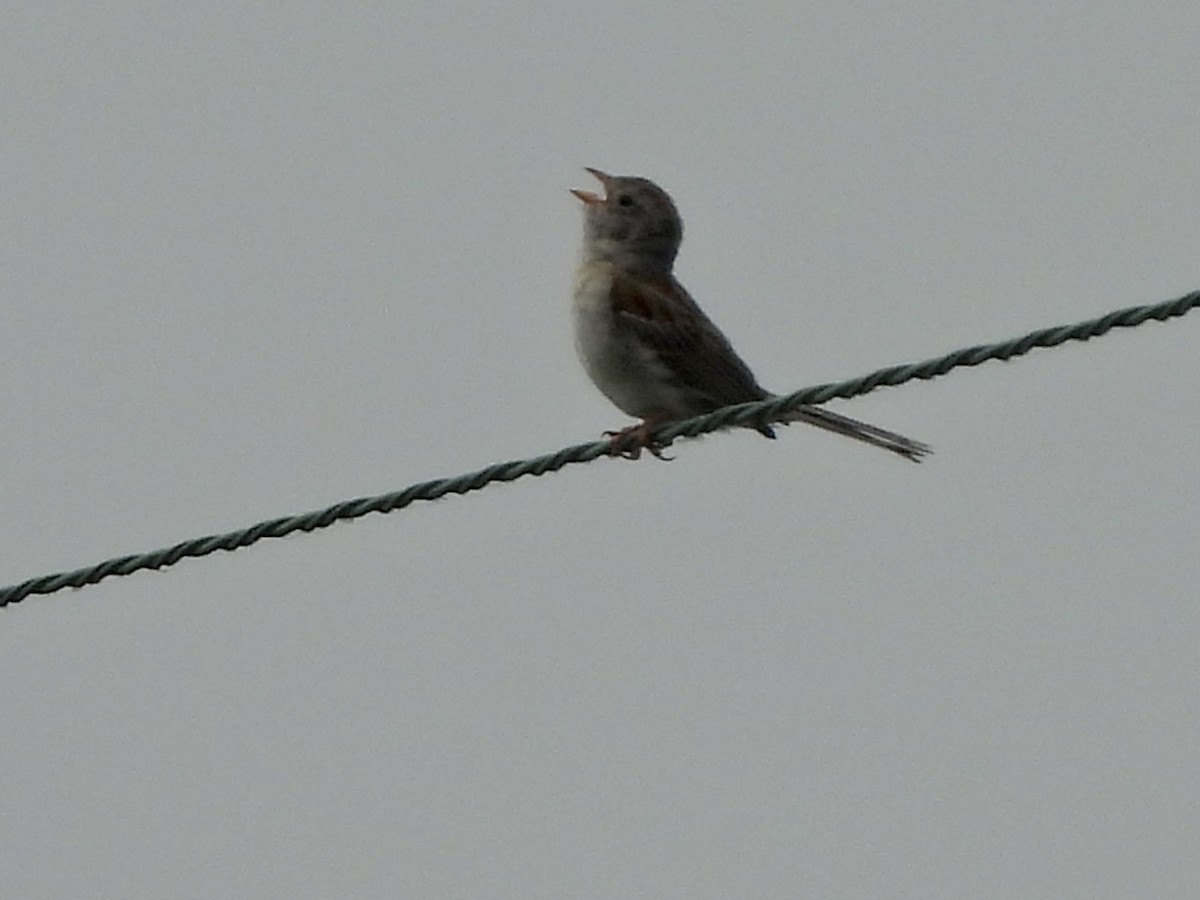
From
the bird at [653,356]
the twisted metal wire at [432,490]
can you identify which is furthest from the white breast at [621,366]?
the twisted metal wire at [432,490]

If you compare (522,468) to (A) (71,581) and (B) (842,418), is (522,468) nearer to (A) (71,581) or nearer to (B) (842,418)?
(A) (71,581)

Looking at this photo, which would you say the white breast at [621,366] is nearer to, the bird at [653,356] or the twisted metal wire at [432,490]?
the bird at [653,356]

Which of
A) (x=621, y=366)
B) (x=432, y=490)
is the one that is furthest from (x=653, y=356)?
(x=432, y=490)

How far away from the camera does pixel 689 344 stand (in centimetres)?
1146

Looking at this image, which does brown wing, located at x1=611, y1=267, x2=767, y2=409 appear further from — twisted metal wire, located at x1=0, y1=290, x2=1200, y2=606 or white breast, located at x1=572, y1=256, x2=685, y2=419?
twisted metal wire, located at x1=0, y1=290, x2=1200, y2=606

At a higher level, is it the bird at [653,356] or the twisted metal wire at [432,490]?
the bird at [653,356]

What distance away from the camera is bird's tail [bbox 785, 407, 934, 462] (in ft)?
34.5

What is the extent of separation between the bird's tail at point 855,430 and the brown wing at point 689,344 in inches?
27.2

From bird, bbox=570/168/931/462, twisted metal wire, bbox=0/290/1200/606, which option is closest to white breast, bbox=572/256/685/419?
bird, bbox=570/168/931/462

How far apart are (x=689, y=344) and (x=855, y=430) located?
106cm

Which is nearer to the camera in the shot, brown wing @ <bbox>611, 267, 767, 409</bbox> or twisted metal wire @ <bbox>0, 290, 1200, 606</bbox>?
twisted metal wire @ <bbox>0, 290, 1200, 606</bbox>

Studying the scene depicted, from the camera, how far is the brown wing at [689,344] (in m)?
11.4

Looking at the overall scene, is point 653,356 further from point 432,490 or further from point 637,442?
point 432,490

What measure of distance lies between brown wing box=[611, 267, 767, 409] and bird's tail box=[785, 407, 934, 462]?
69 cm
